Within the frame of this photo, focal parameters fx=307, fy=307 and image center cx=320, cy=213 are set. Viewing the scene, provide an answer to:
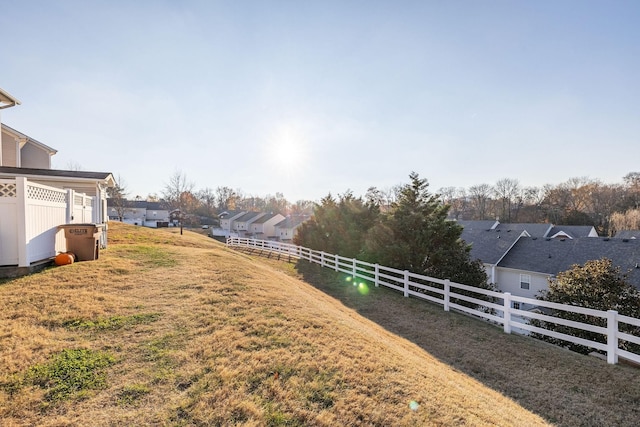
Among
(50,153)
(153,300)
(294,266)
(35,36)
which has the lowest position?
(294,266)

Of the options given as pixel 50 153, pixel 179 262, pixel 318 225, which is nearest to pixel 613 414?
pixel 179 262

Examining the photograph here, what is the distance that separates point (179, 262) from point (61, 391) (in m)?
6.79

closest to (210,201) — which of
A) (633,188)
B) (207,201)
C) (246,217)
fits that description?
(207,201)

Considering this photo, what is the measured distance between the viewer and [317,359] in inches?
164

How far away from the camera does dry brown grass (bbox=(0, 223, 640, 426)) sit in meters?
3.14

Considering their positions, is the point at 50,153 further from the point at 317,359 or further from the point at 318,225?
the point at 317,359

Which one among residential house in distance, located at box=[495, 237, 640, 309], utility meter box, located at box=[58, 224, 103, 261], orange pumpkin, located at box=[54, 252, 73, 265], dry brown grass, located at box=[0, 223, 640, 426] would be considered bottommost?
residential house in distance, located at box=[495, 237, 640, 309]

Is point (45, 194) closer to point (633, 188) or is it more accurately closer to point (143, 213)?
point (143, 213)

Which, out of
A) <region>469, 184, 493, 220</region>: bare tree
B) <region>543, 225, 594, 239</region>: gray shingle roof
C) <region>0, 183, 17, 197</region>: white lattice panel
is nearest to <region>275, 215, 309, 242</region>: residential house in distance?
<region>543, 225, 594, 239</region>: gray shingle roof

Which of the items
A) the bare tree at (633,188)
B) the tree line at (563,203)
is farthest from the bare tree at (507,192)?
the bare tree at (633,188)

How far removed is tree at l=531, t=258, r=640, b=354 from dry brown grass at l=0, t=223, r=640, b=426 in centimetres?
200

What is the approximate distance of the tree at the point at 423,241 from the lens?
12992mm

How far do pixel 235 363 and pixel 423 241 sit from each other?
1108cm

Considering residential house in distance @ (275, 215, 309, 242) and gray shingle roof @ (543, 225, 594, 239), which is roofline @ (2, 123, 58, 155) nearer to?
residential house in distance @ (275, 215, 309, 242)
